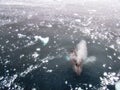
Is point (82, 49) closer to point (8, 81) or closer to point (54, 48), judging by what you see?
A: point (54, 48)

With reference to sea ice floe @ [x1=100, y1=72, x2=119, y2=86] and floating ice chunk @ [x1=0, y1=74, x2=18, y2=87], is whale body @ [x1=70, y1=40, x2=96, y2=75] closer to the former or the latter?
sea ice floe @ [x1=100, y1=72, x2=119, y2=86]

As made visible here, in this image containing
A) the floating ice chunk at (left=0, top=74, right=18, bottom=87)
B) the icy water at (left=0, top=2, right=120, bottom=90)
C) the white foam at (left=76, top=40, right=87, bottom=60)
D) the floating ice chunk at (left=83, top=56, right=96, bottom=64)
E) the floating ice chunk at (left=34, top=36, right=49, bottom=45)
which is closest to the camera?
the floating ice chunk at (left=0, top=74, right=18, bottom=87)

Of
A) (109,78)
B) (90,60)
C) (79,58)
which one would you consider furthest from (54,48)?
(109,78)

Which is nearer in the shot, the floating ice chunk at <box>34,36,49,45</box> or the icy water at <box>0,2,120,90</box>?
the icy water at <box>0,2,120,90</box>

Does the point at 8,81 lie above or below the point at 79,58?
below

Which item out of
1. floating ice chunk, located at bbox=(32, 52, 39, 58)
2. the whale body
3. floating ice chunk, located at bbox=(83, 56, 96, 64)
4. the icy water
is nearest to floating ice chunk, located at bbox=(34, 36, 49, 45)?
the icy water

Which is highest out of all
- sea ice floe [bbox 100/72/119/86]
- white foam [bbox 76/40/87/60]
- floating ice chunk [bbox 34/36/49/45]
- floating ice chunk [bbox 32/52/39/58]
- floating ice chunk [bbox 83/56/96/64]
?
floating ice chunk [bbox 34/36/49/45]

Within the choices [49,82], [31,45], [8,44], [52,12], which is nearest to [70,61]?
[49,82]

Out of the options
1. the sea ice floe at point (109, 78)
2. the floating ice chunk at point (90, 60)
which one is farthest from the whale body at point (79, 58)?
the sea ice floe at point (109, 78)

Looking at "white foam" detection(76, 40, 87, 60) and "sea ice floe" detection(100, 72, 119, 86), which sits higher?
"white foam" detection(76, 40, 87, 60)
